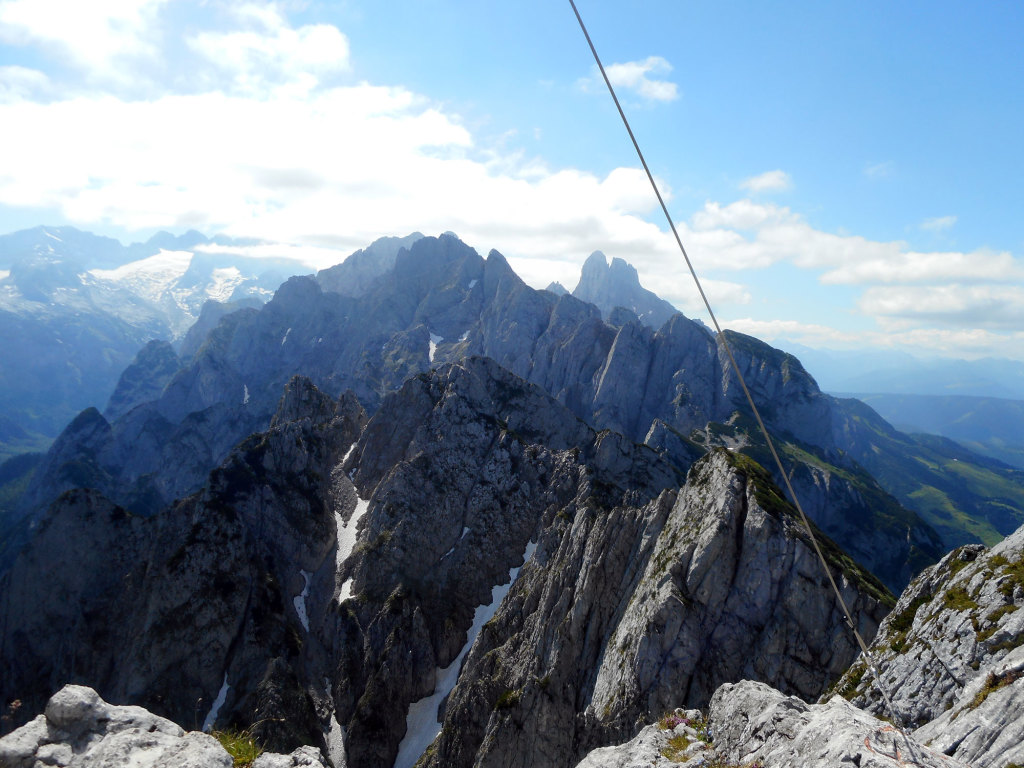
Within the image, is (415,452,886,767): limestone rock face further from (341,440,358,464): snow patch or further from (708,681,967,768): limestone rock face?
(341,440,358,464): snow patch

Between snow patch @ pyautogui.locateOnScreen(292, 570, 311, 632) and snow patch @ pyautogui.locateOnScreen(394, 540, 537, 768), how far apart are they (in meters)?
26.4

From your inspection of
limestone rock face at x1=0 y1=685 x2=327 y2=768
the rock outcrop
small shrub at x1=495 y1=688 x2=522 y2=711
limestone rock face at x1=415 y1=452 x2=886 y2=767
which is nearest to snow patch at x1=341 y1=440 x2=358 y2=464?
limestone rock face at x1=415 y1=452 x2=886 y2=767

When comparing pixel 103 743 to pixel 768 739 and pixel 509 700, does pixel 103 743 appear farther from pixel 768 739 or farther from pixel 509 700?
pixel 509 700

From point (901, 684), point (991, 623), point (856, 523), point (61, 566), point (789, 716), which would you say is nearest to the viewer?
point (789, 716)

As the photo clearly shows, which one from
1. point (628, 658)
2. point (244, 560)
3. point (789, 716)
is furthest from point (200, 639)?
point (789, 716)

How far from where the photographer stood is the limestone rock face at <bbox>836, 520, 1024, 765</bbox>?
14.4 meters

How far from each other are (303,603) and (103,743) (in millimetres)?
95825

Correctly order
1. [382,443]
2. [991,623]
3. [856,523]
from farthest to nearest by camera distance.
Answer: [856,523] → [382,443] → [991,623]

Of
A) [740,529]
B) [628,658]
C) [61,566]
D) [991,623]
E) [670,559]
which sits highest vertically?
[991,623]

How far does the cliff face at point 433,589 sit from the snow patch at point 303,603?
264 millimetres

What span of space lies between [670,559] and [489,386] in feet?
322

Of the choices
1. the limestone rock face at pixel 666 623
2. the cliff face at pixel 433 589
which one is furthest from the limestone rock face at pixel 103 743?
the limestone rock face at pixel 666 623

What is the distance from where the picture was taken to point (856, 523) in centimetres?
18088

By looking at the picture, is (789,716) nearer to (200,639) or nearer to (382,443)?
(200,639)
